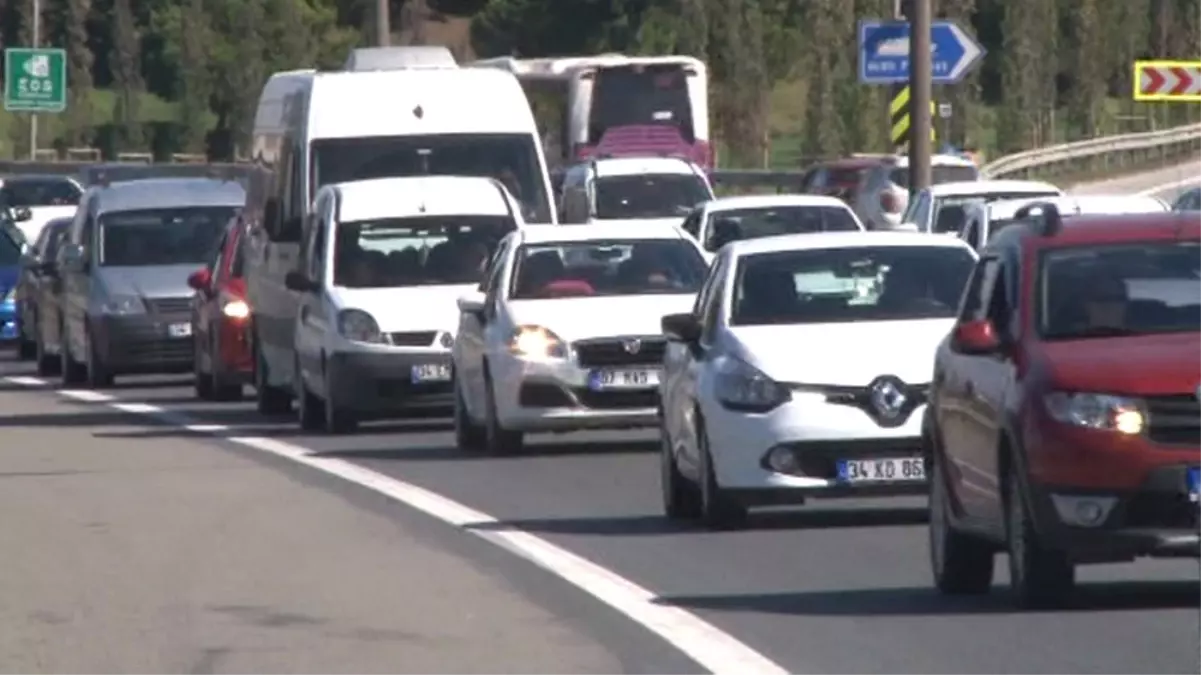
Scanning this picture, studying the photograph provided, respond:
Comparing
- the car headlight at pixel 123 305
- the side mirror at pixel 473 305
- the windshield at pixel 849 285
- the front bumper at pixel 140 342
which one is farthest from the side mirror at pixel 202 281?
the windshield at pixel 849 285

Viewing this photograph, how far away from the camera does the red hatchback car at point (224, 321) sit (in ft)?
105

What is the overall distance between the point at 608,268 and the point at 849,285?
590cm

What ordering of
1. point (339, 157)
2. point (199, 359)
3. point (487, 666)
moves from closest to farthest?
point (487, 666), point (339, 157), point (199, 359)

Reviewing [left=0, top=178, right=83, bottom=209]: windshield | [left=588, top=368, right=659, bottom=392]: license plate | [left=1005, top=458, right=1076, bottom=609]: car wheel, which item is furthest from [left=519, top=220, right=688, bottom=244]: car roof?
[left=0, top=178, right=83, bottom=209]: windshield

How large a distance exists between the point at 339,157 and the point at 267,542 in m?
12.0

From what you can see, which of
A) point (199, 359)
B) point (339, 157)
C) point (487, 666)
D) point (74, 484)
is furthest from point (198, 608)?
point (199, 359)

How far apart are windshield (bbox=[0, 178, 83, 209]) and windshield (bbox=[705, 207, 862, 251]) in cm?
2565

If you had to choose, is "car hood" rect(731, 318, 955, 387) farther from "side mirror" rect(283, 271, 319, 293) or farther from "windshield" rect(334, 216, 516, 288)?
"side mirror" rect(283, 271, 319, 293)

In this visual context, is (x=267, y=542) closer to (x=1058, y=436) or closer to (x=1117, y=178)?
(x=1058, y=436)

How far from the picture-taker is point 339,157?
30.1 meters

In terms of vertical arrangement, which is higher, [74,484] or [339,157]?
[339,157]

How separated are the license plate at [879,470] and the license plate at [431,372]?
8908mm

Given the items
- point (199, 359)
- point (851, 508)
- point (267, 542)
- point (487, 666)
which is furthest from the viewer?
point (199, 359)

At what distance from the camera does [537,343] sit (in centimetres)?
2378
